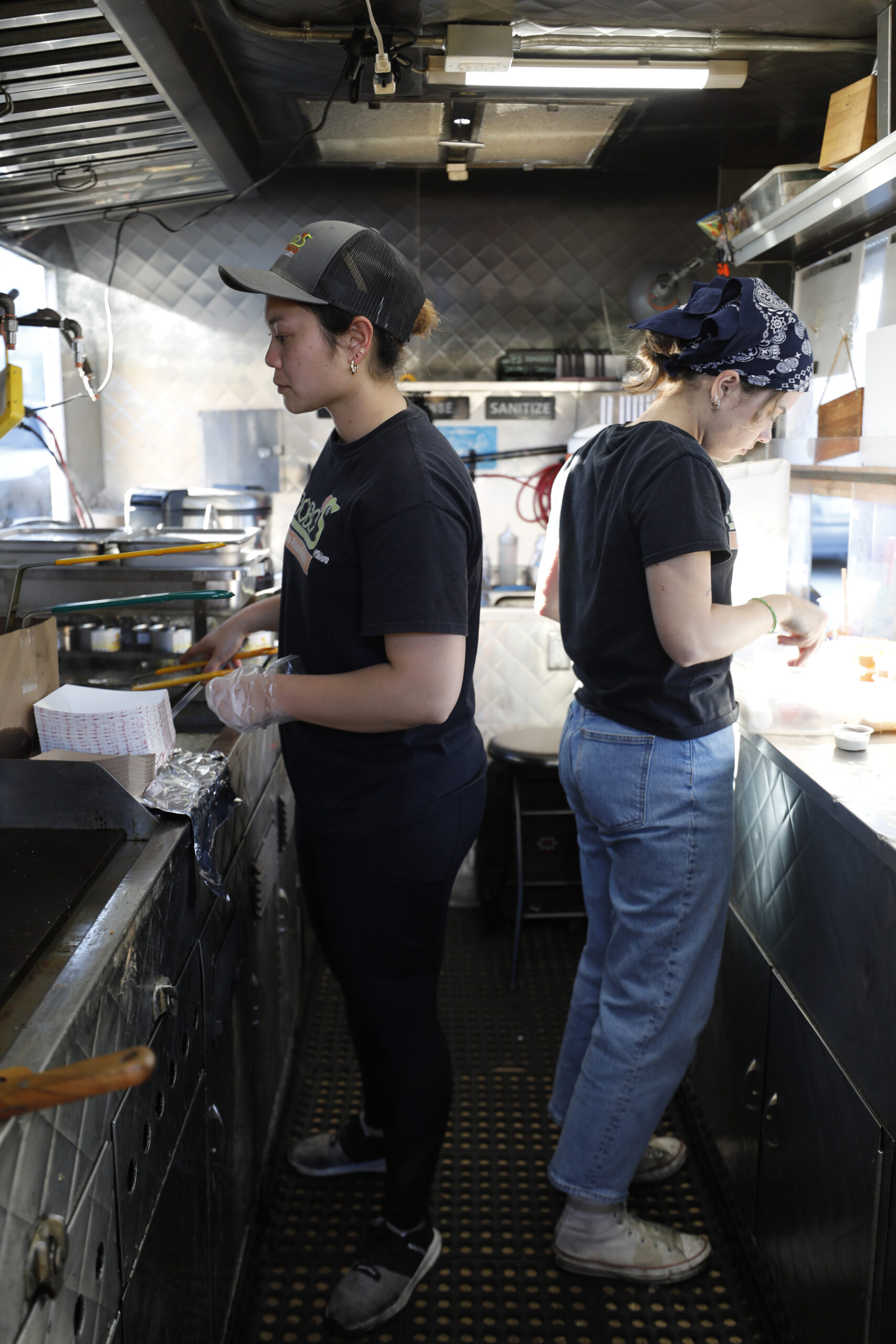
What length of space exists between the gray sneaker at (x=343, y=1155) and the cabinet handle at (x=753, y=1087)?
29.5 inches

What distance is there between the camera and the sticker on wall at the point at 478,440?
387 centimetres

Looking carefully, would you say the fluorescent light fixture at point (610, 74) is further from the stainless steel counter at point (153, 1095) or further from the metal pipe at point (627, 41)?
the stainless steel counter at point (153, 1095)

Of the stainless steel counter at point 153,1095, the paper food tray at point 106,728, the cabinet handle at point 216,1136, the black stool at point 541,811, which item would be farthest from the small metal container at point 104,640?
the black stool at point 541,811

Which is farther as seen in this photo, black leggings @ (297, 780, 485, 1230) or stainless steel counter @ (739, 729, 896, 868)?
black leggings @ (297, 780, 485, 1230)

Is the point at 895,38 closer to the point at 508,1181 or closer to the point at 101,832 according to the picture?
the point at 101,832

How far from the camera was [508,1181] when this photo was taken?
6.74ft

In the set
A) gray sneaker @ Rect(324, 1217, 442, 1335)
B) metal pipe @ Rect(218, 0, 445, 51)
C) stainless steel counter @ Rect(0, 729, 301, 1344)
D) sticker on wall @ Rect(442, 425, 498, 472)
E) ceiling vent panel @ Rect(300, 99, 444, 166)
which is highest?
ceiling vent panel @ Rect(300, 99, 444, 166)

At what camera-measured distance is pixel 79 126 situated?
2.28 meters

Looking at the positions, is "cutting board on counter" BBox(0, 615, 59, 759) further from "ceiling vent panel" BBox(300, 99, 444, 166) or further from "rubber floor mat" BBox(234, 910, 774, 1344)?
"ceiling vent panel" BBox(300, 99, 444, 166)

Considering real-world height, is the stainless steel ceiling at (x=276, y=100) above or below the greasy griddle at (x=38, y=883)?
above

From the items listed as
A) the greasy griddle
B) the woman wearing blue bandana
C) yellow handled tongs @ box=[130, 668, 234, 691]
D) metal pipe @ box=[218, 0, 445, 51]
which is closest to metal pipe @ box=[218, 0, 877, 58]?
metal pipe @ box=[218, 0, 445, 51]

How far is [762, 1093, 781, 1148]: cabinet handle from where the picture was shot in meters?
1.65

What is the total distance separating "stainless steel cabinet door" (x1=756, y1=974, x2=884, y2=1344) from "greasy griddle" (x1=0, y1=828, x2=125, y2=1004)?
41.5 inches

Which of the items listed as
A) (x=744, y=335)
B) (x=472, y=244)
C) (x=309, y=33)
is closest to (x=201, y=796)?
(x=744, y=335)
